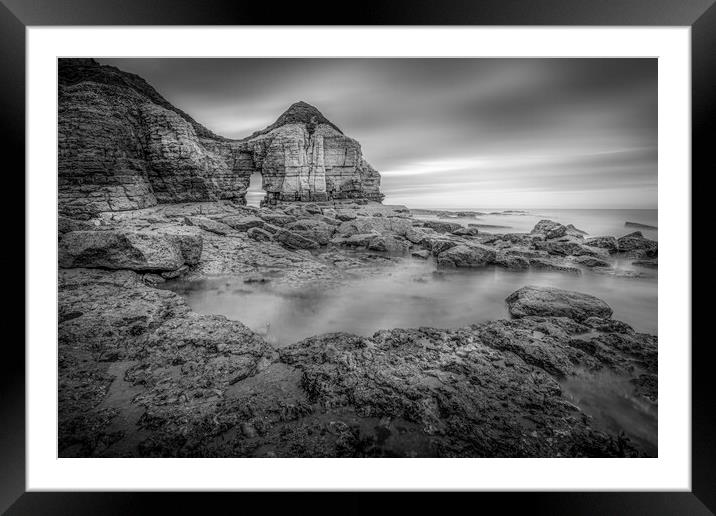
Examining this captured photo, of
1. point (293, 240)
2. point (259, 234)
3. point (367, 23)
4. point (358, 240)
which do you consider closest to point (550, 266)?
point (358, 240)

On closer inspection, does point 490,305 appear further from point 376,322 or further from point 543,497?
point 543,497

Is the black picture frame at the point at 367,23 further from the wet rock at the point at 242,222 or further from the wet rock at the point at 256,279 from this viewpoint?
the wet rock at the point at 242,222

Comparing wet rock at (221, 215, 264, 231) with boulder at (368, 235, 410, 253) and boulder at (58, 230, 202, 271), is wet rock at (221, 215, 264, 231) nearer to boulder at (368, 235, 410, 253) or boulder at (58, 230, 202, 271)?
boulder at (58, 230, 202, 271)

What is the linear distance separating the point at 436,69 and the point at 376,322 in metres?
2.76

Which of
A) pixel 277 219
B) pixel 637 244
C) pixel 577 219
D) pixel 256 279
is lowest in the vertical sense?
pixel 256 279

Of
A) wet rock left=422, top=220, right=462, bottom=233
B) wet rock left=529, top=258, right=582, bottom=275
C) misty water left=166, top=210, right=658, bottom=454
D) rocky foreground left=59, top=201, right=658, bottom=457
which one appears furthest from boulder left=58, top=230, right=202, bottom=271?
wet rock left=529, top=258, right=582, bottom=275

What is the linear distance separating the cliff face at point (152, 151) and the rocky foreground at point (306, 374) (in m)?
2.16

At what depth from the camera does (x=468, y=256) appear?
394cm

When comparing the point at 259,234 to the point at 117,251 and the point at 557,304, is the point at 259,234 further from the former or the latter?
the point at 557,304

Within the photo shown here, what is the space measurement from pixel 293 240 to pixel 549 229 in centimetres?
381

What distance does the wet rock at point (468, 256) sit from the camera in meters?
3.91

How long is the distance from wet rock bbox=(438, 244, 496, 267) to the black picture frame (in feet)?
7.44

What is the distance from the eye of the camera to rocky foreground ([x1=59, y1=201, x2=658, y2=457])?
1775 mm

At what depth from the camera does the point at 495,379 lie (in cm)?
209
